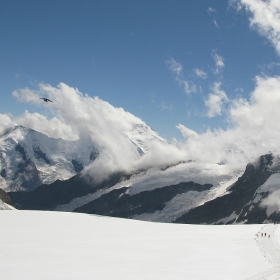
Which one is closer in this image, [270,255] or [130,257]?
[130,257]

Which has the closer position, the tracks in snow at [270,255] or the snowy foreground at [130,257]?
the snowy foreground at [130,257]

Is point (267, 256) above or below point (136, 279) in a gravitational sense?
below

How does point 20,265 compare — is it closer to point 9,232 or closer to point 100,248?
point 100,248

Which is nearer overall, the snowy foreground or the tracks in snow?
the snowy foreground

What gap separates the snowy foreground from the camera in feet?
84.5

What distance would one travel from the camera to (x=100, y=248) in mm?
36188

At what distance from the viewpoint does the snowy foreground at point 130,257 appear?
25.8 meters

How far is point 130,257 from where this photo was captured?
3198cm

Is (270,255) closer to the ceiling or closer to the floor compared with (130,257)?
closer to the floor

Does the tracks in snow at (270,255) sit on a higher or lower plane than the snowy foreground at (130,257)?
lower

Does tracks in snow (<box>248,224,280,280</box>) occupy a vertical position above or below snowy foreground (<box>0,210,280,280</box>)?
below

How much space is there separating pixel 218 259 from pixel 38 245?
18.3 metres

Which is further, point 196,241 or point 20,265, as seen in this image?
point 196,241

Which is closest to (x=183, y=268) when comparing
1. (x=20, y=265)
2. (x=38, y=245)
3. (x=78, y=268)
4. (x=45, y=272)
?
(x=78, y=268)
